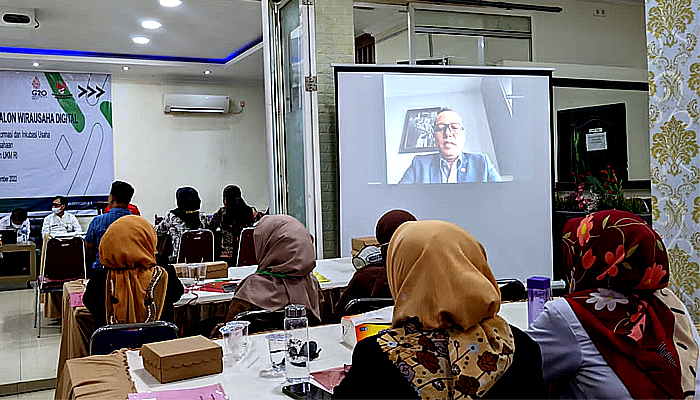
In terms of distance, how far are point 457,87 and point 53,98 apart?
6883 mm

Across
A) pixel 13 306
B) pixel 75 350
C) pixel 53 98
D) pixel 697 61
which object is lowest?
pixel 13 306

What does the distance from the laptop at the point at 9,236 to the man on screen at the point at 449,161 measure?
5.90 metres

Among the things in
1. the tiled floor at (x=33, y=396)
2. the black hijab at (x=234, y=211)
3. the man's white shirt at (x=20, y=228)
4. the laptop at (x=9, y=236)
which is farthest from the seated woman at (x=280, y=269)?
the laptop at (x=9, y=236)

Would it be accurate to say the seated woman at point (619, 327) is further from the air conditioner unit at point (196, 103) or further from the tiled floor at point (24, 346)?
the air conditioner unit at point (196, 103)

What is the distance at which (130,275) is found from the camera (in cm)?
297

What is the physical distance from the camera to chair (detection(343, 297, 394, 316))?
9.80 ft

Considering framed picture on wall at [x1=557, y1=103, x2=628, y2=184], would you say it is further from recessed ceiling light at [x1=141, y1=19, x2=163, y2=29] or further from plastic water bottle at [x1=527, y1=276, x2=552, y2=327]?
plastic water bottle at [x1=527, y1=276, x2=552, y2=327]

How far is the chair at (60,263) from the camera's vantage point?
591cm

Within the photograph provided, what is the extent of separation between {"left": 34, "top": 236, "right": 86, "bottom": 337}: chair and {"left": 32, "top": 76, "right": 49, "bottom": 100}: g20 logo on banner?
15.4 feet

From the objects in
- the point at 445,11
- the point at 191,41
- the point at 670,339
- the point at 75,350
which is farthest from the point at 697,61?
the point at 191,41

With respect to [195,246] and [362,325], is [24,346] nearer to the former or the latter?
[195,246]

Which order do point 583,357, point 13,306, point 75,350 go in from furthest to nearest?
point 13,306, point 75,350, point 583,357

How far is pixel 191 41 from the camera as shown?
28.2 ft

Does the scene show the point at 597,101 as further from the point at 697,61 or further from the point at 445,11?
the point at 697,61
